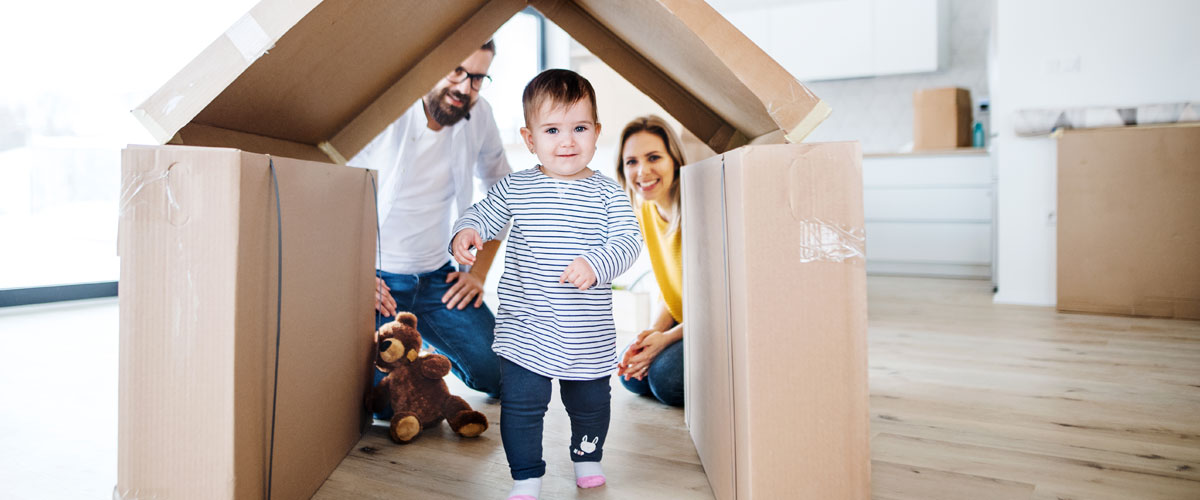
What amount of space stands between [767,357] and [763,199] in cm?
17

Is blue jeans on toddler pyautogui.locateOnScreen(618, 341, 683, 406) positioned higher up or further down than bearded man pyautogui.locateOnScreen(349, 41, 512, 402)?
further down

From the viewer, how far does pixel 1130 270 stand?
2.55 metres

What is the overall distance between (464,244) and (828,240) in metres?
0.53

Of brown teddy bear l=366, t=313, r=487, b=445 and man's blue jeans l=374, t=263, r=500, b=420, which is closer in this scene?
brown teddy bear l=366, t=313, r=487, b=445

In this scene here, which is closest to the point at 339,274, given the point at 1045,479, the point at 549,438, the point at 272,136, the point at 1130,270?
the point at 272,136

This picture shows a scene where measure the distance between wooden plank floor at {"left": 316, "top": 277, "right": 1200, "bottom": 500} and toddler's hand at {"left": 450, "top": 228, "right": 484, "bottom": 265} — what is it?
1.09 ft

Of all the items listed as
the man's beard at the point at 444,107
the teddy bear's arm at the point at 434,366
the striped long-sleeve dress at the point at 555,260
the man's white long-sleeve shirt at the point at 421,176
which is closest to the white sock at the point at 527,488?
the striped long-sleeve dress at the point at 555,260

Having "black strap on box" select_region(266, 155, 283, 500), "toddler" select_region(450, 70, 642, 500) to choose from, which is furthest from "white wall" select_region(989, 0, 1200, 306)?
"black strap on box" select_region(266, 155, 283, 500)

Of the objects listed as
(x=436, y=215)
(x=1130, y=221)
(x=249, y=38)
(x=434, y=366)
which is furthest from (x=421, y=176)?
(x=1130, y=221)

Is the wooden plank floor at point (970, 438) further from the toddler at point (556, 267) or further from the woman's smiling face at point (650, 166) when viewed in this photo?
the woman's smiling face at point (650, 166)

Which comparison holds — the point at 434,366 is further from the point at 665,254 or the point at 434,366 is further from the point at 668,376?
the point at 665,254

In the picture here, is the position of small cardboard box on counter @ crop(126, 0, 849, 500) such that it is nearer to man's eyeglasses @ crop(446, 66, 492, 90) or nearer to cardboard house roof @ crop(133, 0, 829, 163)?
cardboard house roof @ crop(133, 0, 829, 163)

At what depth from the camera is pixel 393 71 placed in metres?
1.23

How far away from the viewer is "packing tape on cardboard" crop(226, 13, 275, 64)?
2.45ft
